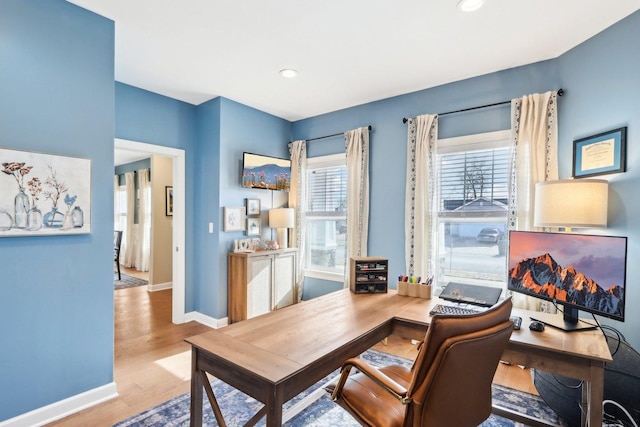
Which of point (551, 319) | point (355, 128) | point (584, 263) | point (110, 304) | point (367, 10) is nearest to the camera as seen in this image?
point (584, 263)

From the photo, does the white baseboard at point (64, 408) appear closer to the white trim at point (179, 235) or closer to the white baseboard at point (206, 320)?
the white baseboard at point (206, 320)

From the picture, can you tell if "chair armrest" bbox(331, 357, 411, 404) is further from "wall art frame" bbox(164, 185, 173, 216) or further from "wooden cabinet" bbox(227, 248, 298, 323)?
"wall art frame" bbox(164, 185, 173, 216)

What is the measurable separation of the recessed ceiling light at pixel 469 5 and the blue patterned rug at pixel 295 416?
2.74m

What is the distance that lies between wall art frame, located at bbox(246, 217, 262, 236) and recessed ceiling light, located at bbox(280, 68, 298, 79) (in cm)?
185

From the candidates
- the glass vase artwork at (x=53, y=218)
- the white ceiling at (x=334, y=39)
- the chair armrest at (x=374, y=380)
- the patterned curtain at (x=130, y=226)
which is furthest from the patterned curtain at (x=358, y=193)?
the patterned curtain at (x=130, y=226)

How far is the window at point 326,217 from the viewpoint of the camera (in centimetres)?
423

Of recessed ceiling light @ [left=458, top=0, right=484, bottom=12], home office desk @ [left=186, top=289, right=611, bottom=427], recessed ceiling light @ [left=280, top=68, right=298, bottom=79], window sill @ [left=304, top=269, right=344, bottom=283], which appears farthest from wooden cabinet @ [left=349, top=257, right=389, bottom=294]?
recessed ceiling light @ [left=280, top=68, right=298, bottom=79]

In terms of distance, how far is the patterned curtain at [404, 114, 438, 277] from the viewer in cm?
332

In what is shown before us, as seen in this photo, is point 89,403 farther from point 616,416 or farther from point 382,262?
point 616,416

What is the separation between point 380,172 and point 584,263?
2.35 meters

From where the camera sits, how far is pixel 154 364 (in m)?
2.81

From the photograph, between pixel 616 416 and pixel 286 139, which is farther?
pixel 286 139

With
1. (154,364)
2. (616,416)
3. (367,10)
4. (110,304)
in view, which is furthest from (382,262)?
(154,364)

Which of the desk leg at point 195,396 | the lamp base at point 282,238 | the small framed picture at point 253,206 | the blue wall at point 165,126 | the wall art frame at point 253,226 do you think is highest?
the blue wall at point 165,126
